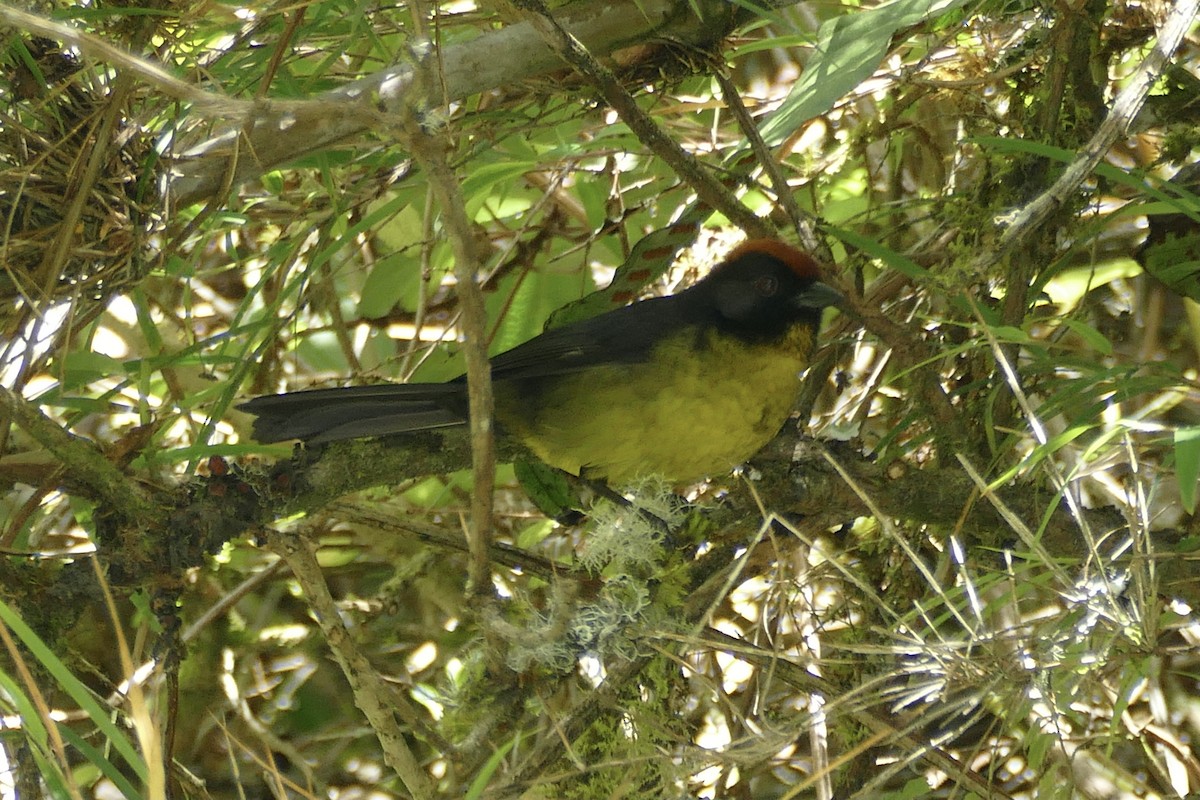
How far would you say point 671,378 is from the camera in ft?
10.3

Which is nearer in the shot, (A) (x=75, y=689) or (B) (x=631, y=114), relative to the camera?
(A) (x=75, y=689)

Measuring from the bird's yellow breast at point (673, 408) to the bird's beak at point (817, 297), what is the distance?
0.36ft

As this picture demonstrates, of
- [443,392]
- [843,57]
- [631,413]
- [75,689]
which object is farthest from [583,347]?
[75,689]

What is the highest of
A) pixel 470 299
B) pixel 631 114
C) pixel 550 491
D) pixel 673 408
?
pixel 470 299

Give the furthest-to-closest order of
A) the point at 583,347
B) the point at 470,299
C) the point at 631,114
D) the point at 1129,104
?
the point at 583,347 → the point at 631,114 → the point at 1129,104 → the point at 470,299

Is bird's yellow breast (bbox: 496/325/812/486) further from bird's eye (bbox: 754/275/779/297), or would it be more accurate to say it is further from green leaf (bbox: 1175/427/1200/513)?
green leaf (bbox: 1175/427/1200/513)

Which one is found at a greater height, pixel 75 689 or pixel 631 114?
pixel 631 114

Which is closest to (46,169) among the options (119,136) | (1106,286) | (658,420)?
(119,136)

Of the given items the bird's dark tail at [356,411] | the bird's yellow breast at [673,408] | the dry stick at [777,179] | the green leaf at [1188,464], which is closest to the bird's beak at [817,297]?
the bird's yellow breast at [673,408]

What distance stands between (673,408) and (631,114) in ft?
2.83

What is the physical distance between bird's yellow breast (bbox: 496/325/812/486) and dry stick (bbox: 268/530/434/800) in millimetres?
901

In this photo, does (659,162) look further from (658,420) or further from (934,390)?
(934,390)

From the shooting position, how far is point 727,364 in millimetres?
3109

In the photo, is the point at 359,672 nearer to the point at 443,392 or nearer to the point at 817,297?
the point at 443,392
